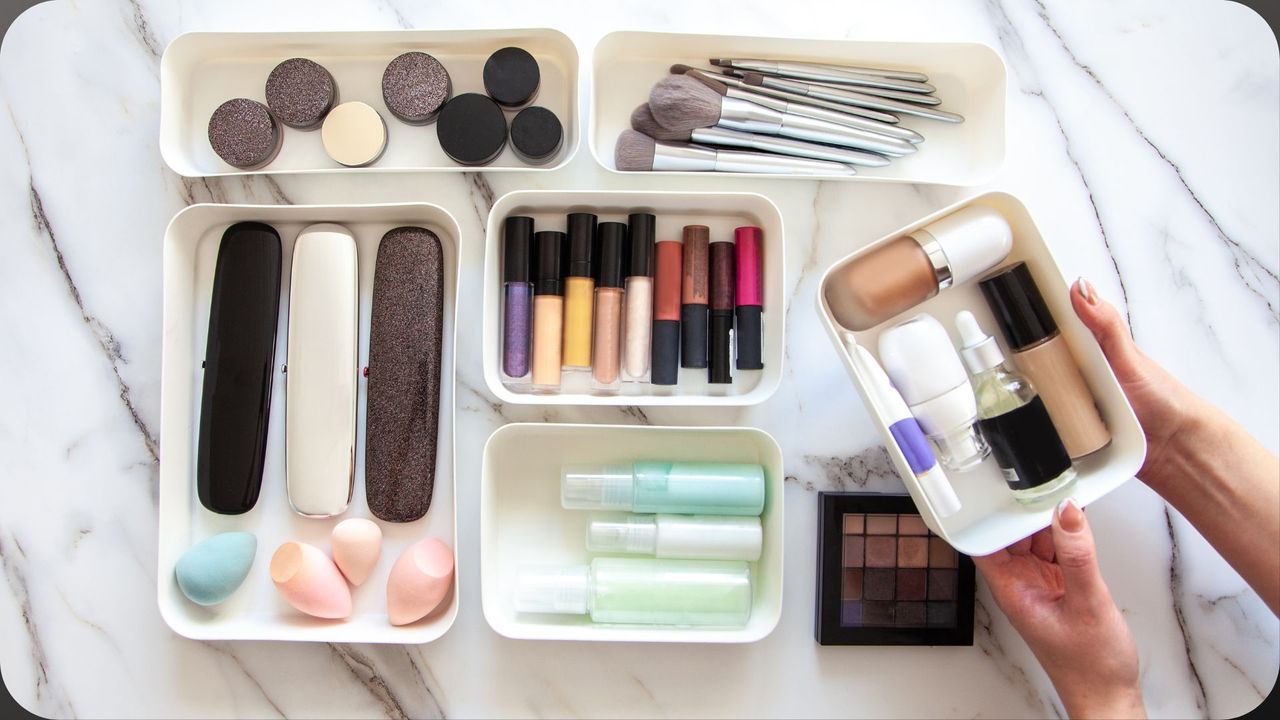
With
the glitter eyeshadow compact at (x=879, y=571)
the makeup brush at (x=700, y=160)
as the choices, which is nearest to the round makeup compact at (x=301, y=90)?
the makeup brush at (x=700, y=160)

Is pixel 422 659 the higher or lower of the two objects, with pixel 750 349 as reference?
lower

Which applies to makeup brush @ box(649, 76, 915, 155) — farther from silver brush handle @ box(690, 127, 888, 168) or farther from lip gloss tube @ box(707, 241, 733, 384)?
lip gloss tube @ box(707, 241, 733, 384)

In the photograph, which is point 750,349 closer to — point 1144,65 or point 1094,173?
point 1094,173

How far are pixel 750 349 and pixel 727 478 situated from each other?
14cm

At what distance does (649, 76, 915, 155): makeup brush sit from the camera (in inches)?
33.4

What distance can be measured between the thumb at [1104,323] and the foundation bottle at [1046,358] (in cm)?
3

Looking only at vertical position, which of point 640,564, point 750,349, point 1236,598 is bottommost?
point 1236,598

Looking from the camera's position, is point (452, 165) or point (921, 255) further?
point (452, 165)

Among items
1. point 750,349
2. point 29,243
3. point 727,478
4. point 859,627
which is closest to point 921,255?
point 750,349

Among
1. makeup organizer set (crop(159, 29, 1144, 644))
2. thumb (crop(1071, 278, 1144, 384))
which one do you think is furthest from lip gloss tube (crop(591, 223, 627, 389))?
thumb (crop(1071, 278, 1144, 384))

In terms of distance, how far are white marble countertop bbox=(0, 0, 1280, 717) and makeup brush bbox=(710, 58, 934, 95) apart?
0.05 m

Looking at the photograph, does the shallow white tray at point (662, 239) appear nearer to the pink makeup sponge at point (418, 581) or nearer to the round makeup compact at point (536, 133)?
the round makeup compact at point (536, 133)

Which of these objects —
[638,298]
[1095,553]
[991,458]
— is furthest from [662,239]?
[1095,553]

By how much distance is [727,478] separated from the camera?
0.84m
